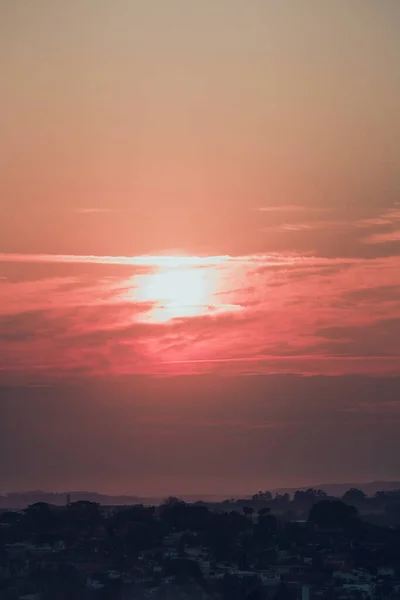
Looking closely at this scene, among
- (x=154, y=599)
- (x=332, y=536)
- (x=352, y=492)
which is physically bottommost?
(x=154, y=599)

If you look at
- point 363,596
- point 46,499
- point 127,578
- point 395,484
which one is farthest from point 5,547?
point 395,484

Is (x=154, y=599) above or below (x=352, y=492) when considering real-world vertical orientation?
below

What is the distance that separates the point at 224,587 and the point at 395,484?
112299 millimetres

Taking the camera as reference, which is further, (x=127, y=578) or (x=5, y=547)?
(x=5, y=547)

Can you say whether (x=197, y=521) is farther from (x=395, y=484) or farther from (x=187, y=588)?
(x=395, y=484)

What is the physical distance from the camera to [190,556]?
54.5m

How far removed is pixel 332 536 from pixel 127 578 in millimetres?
16006

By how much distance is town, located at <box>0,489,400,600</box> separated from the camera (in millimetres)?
45844

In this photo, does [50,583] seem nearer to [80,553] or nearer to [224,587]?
[224,587]

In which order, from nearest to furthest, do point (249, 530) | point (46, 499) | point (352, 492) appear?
point (249, 530) < point (352, 492) < point (46, 499)

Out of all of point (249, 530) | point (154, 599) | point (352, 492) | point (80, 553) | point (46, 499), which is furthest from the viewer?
point (46, 499)

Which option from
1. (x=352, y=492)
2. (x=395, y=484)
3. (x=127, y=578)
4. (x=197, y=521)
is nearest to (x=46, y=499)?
(x=352, y=492)

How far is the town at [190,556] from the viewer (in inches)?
1805

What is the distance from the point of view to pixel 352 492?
123m
